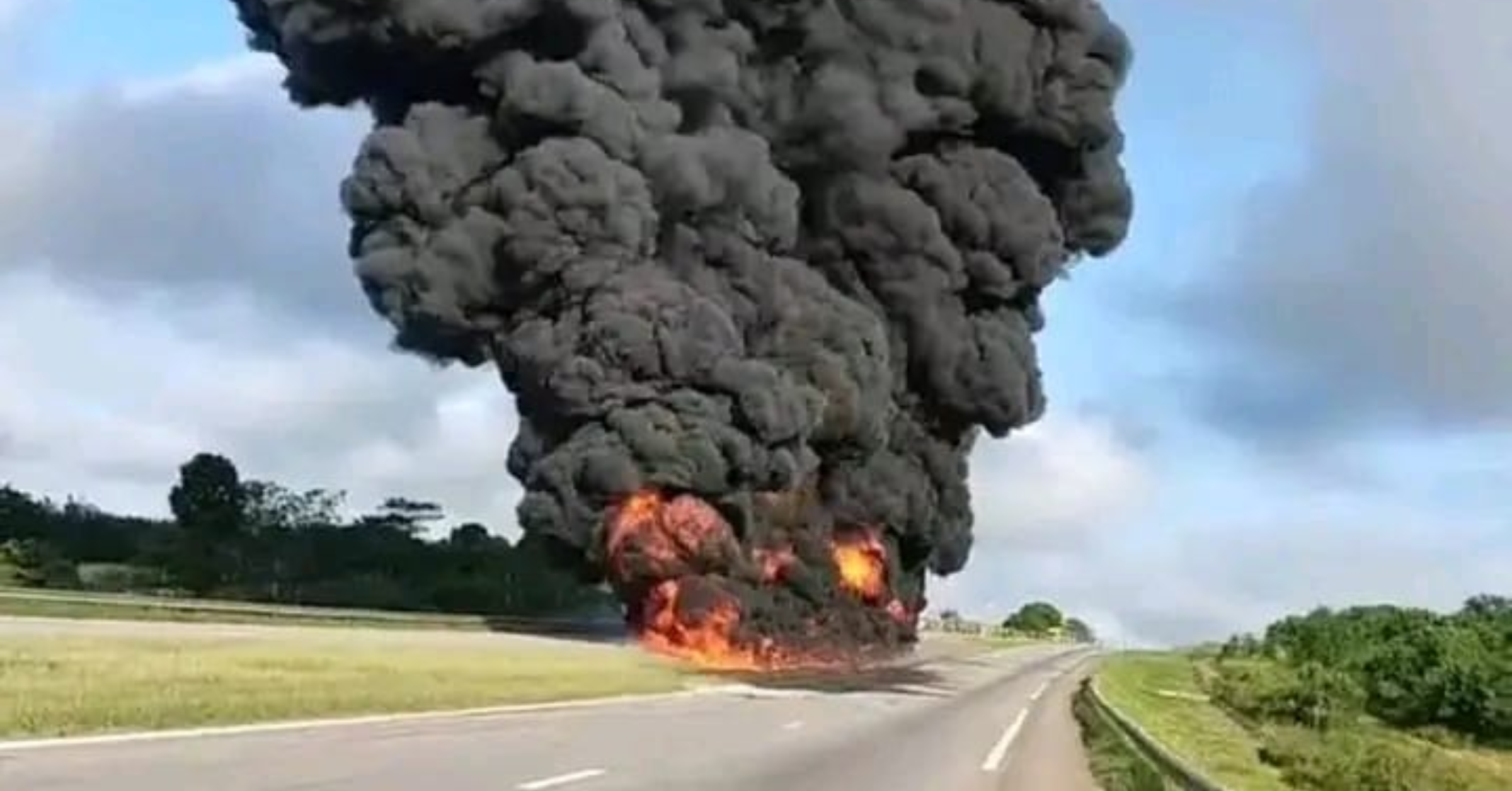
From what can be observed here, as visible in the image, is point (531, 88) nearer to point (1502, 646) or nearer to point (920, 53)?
point (920, 53)

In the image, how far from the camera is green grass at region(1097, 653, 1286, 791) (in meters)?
27.2

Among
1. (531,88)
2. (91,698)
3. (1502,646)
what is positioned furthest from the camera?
(1502,646)

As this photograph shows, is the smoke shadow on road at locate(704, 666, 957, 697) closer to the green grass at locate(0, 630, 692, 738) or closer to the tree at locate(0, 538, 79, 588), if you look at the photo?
the green grass at locate(0, 630, 692, 738)

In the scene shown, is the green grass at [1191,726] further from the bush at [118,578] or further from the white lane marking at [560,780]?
the bush at [118,578]

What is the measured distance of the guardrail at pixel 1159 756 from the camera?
18.7m

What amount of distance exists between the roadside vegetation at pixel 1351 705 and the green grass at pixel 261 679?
38.5 feet

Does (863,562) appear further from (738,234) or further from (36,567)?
(36,567)

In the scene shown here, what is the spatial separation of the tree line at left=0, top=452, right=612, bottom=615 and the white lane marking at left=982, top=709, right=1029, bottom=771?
30783 mm

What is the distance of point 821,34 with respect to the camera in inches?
2655

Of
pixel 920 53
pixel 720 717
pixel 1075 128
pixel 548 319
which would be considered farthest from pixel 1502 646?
pixel 720 717

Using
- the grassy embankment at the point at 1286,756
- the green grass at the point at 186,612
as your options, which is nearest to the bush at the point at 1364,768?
the grassy embankment at the point at 1286,756

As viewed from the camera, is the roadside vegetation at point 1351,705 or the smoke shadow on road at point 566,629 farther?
the smoke shadow on road at point 566,629

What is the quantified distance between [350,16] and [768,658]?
23393mm

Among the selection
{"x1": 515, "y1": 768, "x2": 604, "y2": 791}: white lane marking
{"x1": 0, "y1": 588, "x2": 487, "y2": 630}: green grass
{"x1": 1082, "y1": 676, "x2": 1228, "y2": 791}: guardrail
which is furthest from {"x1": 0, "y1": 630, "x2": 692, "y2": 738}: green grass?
{"x1": 1082, "y1": 676, "x2": 1228, "y2": 791}: guardrail
